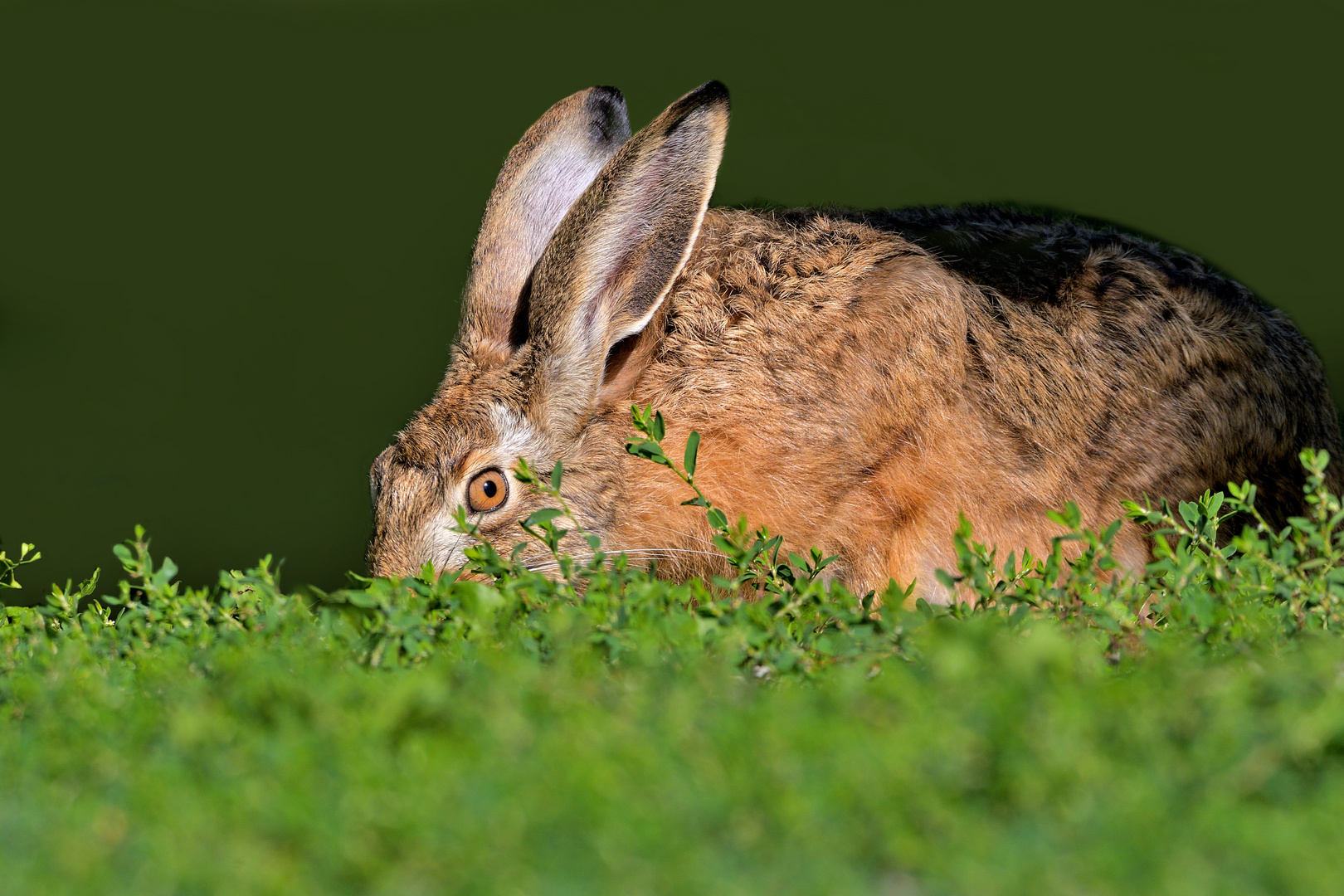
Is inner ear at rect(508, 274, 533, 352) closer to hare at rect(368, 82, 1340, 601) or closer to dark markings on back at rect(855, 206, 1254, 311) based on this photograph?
hare at rect(368, 82, 1340, 601)

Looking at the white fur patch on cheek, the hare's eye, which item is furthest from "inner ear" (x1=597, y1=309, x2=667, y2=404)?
the white fur patch on cheek

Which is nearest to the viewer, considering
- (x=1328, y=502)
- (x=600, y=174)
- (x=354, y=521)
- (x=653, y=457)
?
(x=1328, y=502)

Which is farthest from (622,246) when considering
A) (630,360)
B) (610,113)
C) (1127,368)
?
(1127,368)

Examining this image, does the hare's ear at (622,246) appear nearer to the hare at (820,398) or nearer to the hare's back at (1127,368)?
the hare at (820,398)

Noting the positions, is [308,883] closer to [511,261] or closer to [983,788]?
[983,788]

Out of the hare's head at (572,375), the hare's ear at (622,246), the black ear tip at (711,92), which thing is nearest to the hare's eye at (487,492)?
the hare's head at (572,375)

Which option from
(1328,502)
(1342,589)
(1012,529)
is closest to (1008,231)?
(1012,529)

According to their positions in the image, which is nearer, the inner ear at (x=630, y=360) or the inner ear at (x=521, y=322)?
the inner ear at (x=630, y=360)

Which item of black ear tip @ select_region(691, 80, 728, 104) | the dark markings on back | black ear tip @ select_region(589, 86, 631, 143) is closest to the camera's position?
black ear tip @ select_region(691, 80, 728, 104)
